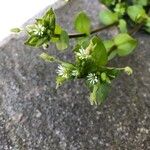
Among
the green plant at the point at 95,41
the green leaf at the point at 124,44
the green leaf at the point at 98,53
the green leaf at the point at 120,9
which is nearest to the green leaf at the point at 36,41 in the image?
the green plant at the point at 95,41

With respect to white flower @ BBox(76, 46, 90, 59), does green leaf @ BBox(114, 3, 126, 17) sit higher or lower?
lower

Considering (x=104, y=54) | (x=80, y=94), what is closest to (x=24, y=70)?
(x=80, y=94)

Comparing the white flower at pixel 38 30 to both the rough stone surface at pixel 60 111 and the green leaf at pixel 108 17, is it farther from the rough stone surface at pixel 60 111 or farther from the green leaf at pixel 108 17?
the green leaf at pixel 108 17

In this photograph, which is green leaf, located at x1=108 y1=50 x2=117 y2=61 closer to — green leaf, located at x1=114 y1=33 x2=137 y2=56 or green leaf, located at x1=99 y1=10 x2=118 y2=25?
green leaf, located at x1=114 y1=33 x2=137 y2=56

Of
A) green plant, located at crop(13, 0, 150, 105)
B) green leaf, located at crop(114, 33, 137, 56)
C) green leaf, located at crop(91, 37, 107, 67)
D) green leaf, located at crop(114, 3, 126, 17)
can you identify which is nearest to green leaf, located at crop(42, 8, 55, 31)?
green plant, located at crop(13, 0, 150, 105)

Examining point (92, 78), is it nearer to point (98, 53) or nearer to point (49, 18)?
point (98, 53)

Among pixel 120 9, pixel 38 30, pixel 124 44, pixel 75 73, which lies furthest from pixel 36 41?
pixel 120 9
